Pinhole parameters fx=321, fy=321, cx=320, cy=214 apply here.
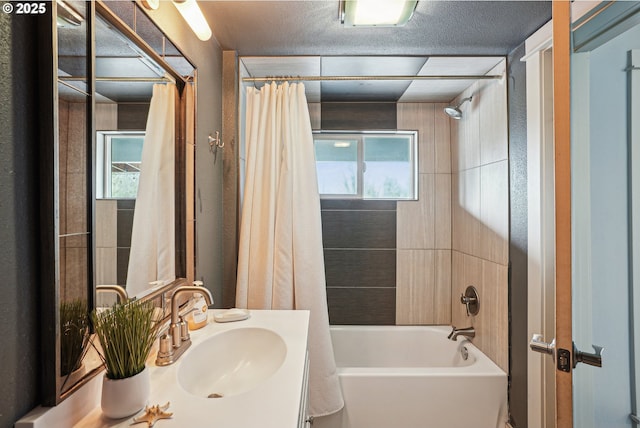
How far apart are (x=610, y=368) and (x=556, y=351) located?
34 cm

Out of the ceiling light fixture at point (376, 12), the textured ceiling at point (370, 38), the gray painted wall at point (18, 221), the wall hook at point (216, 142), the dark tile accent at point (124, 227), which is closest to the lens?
the gray painted wall at point (18, 221)

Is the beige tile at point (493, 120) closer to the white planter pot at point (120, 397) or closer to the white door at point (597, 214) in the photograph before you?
the white door at point (597, 214)

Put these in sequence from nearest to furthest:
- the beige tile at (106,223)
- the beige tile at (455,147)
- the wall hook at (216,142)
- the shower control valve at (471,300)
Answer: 1. the beige tile at (106,223)
2. the wall hook at (216,142)
3. the shower control valve at (471,300)
4. the beige tile at (455,147)

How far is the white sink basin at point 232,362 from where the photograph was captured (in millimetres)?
1068

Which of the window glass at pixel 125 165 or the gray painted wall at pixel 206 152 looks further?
the gray painted wall at pixel 206 152

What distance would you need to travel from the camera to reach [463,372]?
6.23ft

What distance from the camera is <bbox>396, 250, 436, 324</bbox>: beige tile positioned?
106 inches

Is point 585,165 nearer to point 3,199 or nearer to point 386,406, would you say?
point 3,199

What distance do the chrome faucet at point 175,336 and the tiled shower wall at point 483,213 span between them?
67.5 inches

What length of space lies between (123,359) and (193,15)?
1128 millimetres

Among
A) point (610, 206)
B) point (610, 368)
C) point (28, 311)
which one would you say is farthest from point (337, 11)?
point (610, 368)

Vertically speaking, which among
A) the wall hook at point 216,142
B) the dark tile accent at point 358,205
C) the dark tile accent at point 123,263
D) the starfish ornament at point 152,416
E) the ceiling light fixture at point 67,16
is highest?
the ceiling light fixture at point 67,16

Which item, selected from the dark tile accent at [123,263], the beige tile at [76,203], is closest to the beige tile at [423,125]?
the dark tile accent at [123,263]

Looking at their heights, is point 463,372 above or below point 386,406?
above
